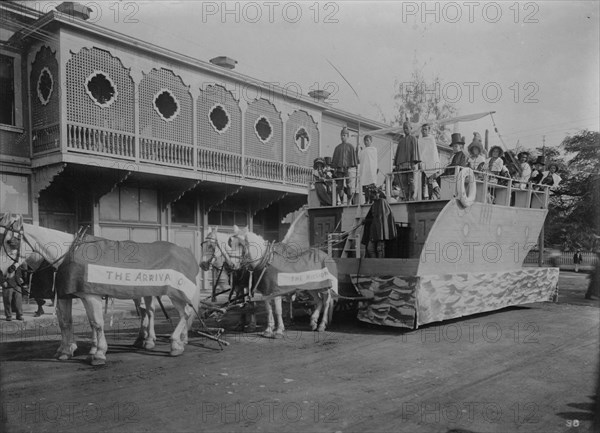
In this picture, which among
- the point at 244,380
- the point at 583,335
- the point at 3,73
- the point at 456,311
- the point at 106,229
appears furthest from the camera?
the point at 106,229

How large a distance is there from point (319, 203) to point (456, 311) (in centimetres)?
451

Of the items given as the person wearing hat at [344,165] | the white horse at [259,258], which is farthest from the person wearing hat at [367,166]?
the white horse at [259,258]

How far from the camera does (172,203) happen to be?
583 inches

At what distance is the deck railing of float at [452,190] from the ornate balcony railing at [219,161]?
140 inches

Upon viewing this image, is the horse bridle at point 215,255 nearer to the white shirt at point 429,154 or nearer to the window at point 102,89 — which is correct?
the white shirt at point 429,154

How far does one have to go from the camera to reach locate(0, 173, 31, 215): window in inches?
443

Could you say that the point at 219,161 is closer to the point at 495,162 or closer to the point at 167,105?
the point at 167,105

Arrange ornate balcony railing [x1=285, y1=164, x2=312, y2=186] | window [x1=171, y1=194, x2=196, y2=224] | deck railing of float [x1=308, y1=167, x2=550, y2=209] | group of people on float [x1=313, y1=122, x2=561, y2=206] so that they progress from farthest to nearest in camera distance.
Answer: ornate balcony railing [x1=285, y1=164, x2=312, y2=186], window [x1=171, y1=194, x2=196, y2=224], group of people on float [x1=313, y1=122, x2=561, y2=206], deck railing of float [x1=308, y1=167, x2=550, y2=209]

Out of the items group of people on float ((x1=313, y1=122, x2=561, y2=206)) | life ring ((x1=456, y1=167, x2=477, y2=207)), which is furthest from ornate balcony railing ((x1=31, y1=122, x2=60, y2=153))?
life ring ((x1=456, y1=167, x2=477, y2=207))

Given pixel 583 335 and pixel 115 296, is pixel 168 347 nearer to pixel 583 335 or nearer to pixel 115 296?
pixel 115 296

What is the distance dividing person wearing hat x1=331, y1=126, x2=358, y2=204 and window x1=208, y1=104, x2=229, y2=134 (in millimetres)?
4480

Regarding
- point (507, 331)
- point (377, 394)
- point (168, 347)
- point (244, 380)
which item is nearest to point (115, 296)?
point (168, 347)

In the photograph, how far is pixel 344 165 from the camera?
1209 centimetres

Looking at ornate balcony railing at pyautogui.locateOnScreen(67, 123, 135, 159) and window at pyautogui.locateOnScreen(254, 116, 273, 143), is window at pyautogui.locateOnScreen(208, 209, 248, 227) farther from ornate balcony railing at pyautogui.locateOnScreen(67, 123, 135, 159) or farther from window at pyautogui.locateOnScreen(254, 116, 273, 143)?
ornate balcony railing at pyautogui.locateOnScreen(67, 123, 135, 159)
